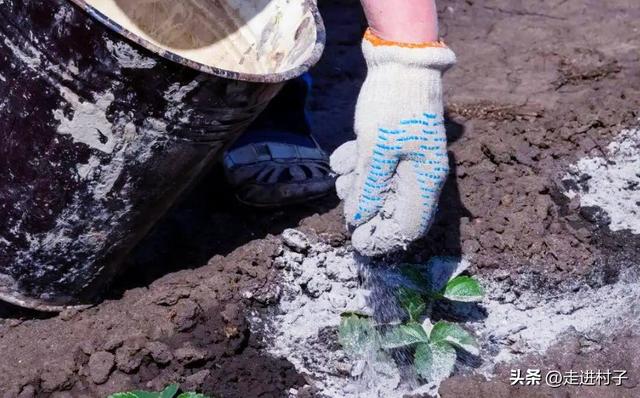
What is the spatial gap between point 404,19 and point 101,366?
40.4 inches

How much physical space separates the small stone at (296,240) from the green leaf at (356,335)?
10.3 inches

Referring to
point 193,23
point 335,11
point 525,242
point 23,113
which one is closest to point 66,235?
point 23,113

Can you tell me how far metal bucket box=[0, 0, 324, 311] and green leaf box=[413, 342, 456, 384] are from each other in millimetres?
691

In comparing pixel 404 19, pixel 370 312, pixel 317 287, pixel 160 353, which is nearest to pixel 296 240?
pixel 317 287

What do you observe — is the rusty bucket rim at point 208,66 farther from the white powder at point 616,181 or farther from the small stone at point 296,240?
the white powder at point 616,181

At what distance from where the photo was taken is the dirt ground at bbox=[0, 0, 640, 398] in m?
2.30

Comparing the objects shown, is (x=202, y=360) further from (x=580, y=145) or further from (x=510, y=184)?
(x=580, y=145)

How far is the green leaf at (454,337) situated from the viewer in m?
2.40

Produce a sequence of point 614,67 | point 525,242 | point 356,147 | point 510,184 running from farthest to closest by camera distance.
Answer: point 614,67, point 510,184, point 525,242, point 356,147

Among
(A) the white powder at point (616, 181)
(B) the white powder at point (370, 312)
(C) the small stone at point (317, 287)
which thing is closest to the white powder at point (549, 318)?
(B) the white powder at point (370, 312)

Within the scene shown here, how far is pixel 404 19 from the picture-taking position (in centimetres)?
210

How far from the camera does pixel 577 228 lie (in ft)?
9.26

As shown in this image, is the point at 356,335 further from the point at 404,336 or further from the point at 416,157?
the point at 416,157

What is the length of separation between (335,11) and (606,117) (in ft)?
3.99
